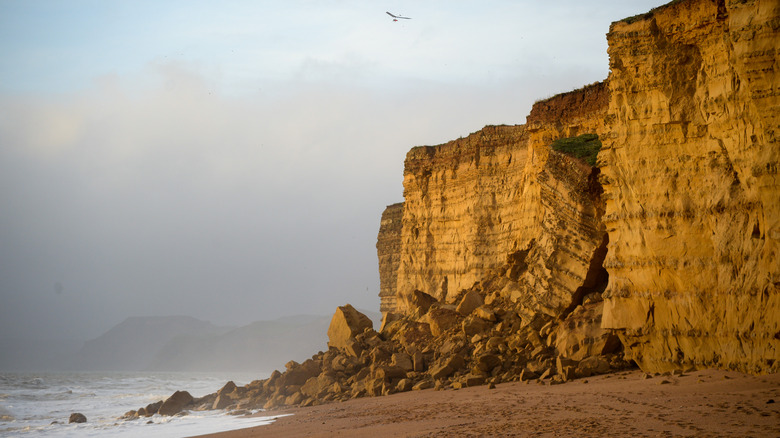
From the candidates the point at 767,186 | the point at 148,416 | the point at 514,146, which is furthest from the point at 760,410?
the point at 514,146

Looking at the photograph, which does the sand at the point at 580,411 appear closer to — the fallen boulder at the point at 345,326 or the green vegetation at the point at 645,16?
the green vegetation at the point at 645,16

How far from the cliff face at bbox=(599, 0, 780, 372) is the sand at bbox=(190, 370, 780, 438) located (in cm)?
87

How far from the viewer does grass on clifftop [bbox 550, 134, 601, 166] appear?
1677 centimetres

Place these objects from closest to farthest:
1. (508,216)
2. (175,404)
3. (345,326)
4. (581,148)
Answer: (581,148) → (345,326) → (175,404) → (508,216)

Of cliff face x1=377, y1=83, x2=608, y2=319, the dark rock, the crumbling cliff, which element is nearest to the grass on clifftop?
the crumbling cliff

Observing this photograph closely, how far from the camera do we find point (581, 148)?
17.2 m

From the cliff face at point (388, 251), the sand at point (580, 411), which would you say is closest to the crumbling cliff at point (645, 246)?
the sand at point (580, 411)

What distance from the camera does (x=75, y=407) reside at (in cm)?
2930

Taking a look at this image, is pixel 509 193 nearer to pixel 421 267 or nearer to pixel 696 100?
pixel 421 267

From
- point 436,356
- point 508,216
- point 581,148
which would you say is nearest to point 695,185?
point 581,148

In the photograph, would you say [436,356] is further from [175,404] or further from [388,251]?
[388,251]

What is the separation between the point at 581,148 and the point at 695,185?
17.7 ft

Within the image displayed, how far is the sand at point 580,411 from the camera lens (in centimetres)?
822

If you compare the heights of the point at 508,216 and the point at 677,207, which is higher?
the point at 508,216
